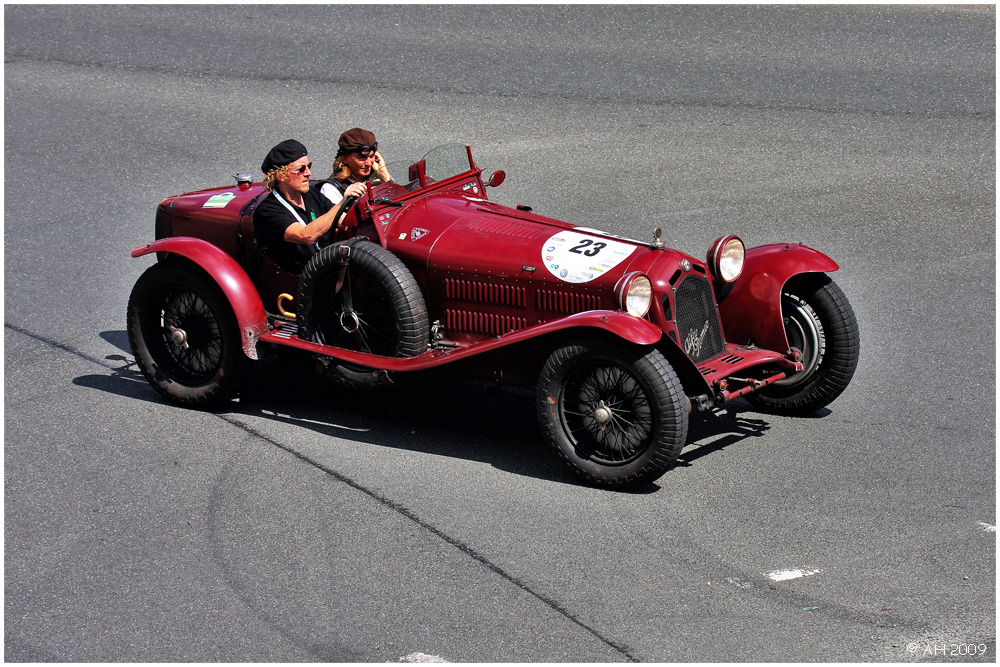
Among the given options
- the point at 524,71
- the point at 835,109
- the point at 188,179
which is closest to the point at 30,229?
A: the point at 188,179

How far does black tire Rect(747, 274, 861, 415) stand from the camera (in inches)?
247

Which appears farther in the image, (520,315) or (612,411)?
(520,315)

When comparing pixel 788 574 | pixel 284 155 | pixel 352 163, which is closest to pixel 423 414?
pixel 352 163

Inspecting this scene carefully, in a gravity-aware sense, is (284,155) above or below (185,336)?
above

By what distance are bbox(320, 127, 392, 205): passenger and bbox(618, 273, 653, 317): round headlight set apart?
2.00 m

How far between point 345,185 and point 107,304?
250 centimetres

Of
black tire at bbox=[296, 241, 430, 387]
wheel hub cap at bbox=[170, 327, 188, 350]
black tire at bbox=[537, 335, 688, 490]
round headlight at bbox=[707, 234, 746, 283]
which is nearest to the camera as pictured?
black tire at bbox=[537, 335, 688, 490]

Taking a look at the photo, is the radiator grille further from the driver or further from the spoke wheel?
the driver

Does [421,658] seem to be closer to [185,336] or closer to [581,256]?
[581,256]

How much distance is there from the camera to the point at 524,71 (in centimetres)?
1266

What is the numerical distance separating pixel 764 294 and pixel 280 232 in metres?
2.89

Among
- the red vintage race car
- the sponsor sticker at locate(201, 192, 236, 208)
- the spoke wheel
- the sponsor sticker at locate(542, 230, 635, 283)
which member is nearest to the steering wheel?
the red vintage race car

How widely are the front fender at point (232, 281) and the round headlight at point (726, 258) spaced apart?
2675 mm

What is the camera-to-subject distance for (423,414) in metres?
6.61
